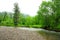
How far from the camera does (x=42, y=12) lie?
79.2 meters

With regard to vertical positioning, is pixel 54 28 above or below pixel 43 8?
below

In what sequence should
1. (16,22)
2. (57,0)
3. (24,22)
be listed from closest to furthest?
(57,0), (16,22), (24,22)

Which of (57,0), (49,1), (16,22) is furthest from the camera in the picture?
(16,22)

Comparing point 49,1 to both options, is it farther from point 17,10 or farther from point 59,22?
point 17,10

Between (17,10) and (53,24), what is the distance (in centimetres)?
5768

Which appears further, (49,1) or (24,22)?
(24,22)

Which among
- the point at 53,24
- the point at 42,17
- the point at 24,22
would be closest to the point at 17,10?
the point at 24,22

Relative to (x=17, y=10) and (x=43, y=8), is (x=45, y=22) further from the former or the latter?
(x=17, y=10)

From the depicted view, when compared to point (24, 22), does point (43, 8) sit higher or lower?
higher

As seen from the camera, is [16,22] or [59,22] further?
[16,22]

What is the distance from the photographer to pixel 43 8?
7900 centimetres

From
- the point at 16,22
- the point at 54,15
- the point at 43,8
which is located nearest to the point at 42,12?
the point at 43,8

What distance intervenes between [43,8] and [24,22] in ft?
157

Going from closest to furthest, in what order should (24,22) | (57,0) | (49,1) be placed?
(57,0), (49,1), (24,22)
